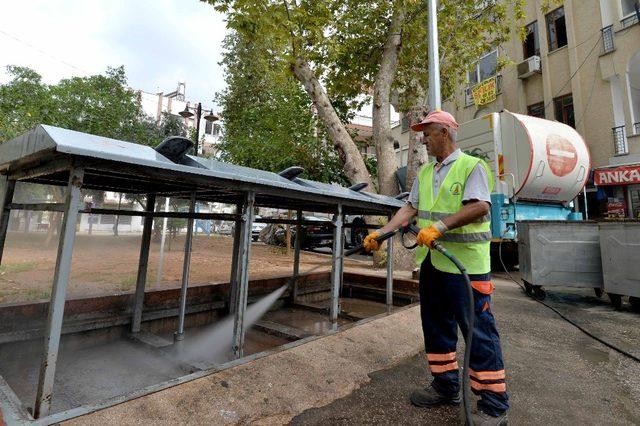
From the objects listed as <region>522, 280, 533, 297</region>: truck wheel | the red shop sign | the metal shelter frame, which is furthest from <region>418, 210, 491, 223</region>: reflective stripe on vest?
the red shop sign

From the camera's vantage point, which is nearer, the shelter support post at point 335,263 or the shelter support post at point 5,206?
the shelter support post at point 5,206

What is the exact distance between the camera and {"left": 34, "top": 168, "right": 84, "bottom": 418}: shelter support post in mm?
1832

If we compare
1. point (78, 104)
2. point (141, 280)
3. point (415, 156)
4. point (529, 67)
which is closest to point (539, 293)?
point (415, 156)

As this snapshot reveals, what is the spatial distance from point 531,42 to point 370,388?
16.6 metres

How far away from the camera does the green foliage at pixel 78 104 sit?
479 inches

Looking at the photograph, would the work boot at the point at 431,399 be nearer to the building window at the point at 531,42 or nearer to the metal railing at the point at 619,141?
the metal railing at the point at 619,141

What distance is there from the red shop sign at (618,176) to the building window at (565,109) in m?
2.44

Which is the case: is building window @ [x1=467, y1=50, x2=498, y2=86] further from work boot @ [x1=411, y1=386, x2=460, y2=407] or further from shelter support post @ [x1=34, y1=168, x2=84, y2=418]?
shelter support post @ [x1=34, y1=168, x2=84, y2=418]

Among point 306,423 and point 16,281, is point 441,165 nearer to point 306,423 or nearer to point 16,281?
point 306,423

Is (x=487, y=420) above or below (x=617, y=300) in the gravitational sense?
below

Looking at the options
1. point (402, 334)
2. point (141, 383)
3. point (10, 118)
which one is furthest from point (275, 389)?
point (10, 118)

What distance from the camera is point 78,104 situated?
1377cm

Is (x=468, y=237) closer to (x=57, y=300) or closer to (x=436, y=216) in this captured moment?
(x=436, y=216)

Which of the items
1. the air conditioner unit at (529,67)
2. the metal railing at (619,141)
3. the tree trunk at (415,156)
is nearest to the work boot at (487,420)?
the tree trunk at (415,156)
